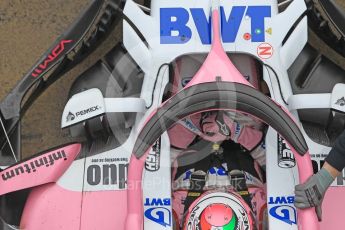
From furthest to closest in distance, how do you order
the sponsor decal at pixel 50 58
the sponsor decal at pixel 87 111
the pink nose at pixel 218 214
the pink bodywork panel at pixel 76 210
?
the sponsor decal at pixel 50 58
the sponsor decal at pixel 87 111
the pink bodywork panel at pixel 76 210
the pink nose at pixel 218 214

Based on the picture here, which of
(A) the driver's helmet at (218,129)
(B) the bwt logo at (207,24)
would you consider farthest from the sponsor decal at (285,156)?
(B) the bwt logo at (207,24)

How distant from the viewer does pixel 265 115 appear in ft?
9.95

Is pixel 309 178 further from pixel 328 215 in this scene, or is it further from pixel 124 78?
pixel 124 78

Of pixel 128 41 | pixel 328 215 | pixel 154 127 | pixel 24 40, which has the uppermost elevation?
pixel 24 40

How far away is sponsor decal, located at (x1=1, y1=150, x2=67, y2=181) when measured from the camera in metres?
3.45

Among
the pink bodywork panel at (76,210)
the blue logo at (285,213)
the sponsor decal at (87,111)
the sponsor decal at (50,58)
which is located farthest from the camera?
the sponsor decal at (50,58)

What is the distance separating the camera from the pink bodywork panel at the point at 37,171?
345 centimetres

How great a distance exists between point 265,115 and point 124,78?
966 millimetres

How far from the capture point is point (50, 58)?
367cm

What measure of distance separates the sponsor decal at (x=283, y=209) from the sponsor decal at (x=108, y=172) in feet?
2.49

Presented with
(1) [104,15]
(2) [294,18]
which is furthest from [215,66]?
(1) [104,15]

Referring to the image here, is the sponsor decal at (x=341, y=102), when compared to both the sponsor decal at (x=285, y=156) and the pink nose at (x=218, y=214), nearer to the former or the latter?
the sponsor decal at (x=285, y=156)

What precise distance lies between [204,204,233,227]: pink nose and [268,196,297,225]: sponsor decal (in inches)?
11.1

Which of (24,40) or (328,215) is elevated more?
(24,40)
